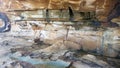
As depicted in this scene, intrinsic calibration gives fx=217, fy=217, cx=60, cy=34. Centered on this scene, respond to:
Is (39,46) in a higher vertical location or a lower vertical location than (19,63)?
higher

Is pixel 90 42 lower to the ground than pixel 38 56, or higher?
higher

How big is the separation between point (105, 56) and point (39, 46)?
2.28 ft

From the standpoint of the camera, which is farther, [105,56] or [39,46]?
[39,46]

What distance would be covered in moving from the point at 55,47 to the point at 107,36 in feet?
1.79

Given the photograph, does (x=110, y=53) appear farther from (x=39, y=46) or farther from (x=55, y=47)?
(x=39, y=46)

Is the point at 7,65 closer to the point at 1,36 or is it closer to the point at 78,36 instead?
the point at 1,36

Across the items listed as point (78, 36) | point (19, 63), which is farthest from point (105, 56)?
point (19, 63)

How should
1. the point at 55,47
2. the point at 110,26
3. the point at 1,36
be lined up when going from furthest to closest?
1. the point at 1,36
2. the point at 55,47
3. the point at 110,26

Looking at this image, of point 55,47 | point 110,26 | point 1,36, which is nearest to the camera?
point 110,26

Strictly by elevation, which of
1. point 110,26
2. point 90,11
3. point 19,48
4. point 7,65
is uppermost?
point 90,11

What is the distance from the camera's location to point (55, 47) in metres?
2.26

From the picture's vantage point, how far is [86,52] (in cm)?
217

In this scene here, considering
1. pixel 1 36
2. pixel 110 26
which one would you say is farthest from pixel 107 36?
pixel 1 36

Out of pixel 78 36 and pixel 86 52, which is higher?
pixel 78 36
